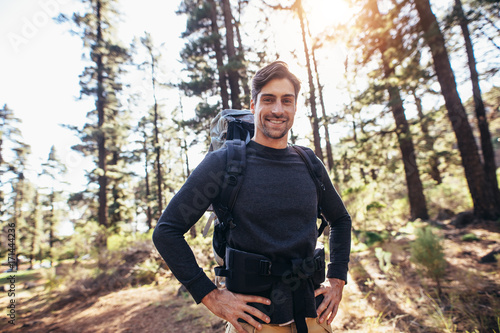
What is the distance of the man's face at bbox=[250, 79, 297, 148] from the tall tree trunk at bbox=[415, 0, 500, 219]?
8172mm

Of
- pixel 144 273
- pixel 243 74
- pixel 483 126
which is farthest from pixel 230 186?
pixel 243 74

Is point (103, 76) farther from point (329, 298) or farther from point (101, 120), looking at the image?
point (329, 298)

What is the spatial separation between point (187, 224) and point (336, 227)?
130cm

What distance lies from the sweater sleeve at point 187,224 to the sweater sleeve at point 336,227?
3.19 ft

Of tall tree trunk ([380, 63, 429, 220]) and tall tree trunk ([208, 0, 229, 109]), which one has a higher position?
tall tree trunk ([208, 0, 229, 109])

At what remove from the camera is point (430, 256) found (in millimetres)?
4492

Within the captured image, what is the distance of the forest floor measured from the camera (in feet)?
11.8

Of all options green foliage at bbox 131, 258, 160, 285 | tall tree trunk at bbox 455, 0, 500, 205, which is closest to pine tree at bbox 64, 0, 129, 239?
green foliage at bbox 131, 258, 160, 285

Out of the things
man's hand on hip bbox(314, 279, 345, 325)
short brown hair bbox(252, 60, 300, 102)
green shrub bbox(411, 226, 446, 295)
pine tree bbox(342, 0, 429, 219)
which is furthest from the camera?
pine tree bbox(342, 0, 429, 219)

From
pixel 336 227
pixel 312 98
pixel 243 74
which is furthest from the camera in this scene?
pixel 243 74

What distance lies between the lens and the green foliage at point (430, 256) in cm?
438

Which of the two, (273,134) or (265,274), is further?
(273,134)

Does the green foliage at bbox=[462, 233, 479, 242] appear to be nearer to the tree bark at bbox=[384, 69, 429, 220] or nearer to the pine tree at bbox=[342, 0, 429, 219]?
the pine tree at bbox=[342, 0, 429, 219]

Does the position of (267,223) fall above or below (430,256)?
above
